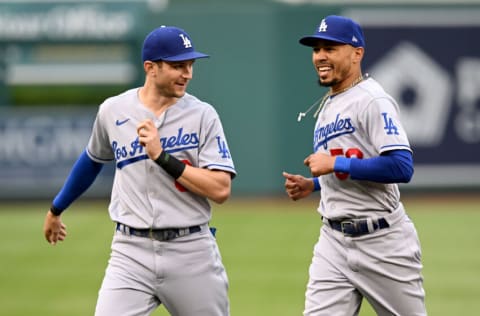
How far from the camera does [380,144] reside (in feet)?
19.9

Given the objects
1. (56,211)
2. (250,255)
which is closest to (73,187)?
(56,211)

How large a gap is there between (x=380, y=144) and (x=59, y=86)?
13668mm

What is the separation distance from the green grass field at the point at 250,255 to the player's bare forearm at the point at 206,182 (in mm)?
4043

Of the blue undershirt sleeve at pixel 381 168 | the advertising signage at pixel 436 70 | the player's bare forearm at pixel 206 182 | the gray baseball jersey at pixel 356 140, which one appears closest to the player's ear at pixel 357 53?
the gray baseball jersey at pixel 356 140

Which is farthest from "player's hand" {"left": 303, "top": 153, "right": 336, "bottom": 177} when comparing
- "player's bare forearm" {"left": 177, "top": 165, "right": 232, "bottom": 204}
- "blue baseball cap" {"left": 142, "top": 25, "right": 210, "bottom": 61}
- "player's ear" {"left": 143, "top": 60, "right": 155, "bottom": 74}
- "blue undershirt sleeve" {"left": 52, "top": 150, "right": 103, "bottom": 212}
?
"blue undershirt sleeve" {"left": 52, "top": 150, "right": 103, "bottom": 212}

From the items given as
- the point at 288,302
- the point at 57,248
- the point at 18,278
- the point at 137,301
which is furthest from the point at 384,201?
the point at 57,248

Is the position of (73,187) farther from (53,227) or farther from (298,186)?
(298,186)

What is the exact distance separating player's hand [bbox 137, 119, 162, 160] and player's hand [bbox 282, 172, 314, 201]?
3.43 feet

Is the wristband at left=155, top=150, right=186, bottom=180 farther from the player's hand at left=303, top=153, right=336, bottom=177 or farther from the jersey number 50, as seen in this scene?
the jersey number 50

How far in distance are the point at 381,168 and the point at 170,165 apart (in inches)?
45.3

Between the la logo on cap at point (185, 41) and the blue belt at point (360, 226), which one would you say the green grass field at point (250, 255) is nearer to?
the blue belt at point (360, 226)

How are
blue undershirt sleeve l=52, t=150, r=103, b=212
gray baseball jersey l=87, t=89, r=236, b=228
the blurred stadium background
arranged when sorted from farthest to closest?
the blurred stadium background → blue undershirt sleeve l=52, t=150, r=103, b=212 → gray baseball jersey l=87, t=89, r=236, b=228

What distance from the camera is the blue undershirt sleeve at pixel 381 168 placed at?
598cm

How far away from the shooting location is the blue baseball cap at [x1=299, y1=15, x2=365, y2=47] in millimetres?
6293
